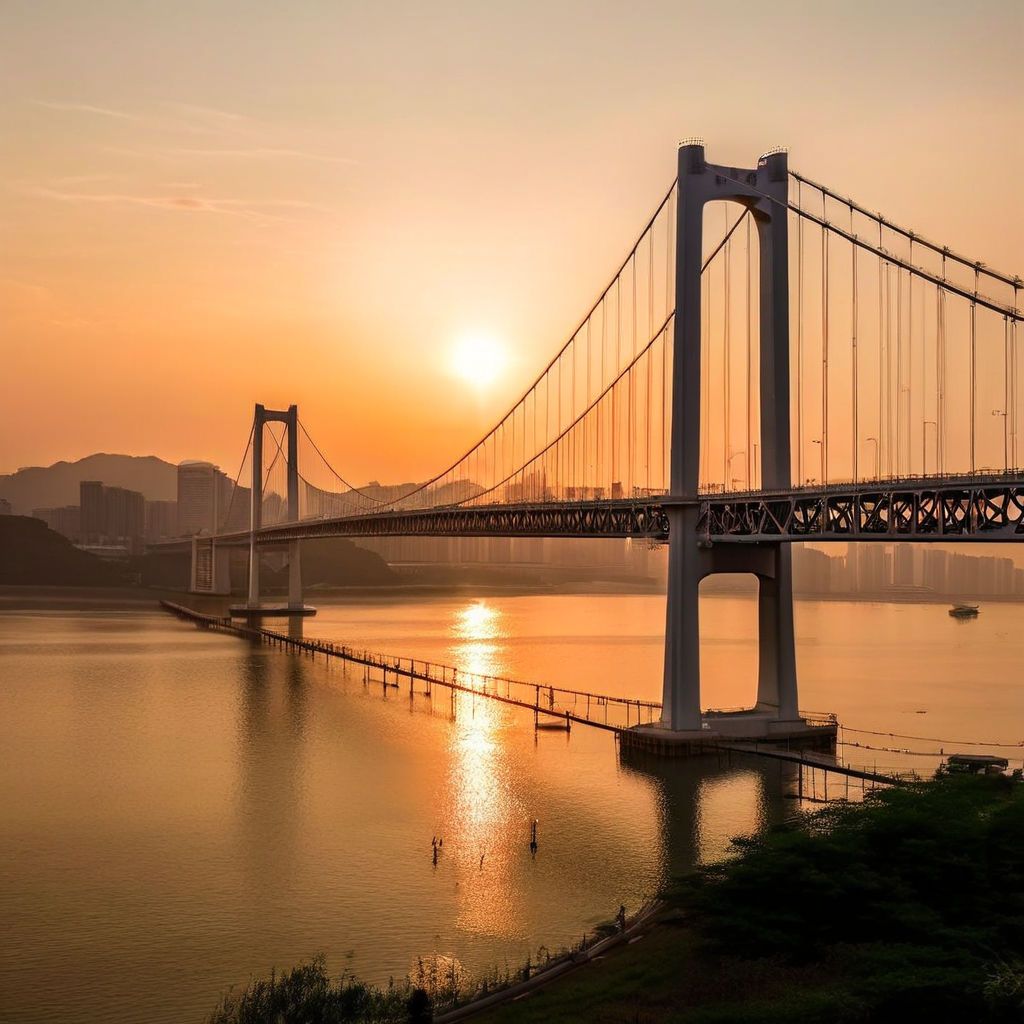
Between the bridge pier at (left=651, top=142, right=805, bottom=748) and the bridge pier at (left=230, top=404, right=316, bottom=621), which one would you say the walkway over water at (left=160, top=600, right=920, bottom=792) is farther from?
the bridge pier at (left=230, top=404, right=316, bottom=621)

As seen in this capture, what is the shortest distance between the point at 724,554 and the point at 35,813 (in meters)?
19.2

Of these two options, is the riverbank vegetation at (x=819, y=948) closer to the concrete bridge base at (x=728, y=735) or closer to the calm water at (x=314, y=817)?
the calm water at (x=314, y=817)

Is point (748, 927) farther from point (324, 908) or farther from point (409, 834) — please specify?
point (409, 834)

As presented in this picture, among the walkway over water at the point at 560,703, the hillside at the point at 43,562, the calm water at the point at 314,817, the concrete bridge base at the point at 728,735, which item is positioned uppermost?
the hillside at the point at 43,562

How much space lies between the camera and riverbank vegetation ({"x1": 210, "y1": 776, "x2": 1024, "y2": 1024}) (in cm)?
1330

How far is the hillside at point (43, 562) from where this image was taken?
157m

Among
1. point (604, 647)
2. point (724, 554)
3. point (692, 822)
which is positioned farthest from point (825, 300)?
point (604, 647)

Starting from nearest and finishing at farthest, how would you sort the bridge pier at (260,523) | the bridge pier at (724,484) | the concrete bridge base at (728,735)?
the concrete bridge base at (728,735) → the bridge pier at (724,484) → the bridge pier at (260,523)

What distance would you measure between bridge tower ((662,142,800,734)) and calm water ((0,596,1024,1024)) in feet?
9.46

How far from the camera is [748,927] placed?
16.8 m

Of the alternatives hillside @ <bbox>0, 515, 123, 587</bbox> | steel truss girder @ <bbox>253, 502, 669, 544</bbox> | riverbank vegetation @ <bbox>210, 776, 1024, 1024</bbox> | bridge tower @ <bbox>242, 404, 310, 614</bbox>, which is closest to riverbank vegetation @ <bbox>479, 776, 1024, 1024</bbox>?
riverbank vegetation @ <bbox>210, 776, 1024, 1024</bbox>

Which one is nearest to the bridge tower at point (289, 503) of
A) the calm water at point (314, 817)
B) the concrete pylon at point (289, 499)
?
Result: the concrete pylon at point (289, 499)

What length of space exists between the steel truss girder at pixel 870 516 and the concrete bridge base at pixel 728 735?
537 centimetres

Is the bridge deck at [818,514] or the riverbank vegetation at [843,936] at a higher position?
the bridge deck at [818,514]
